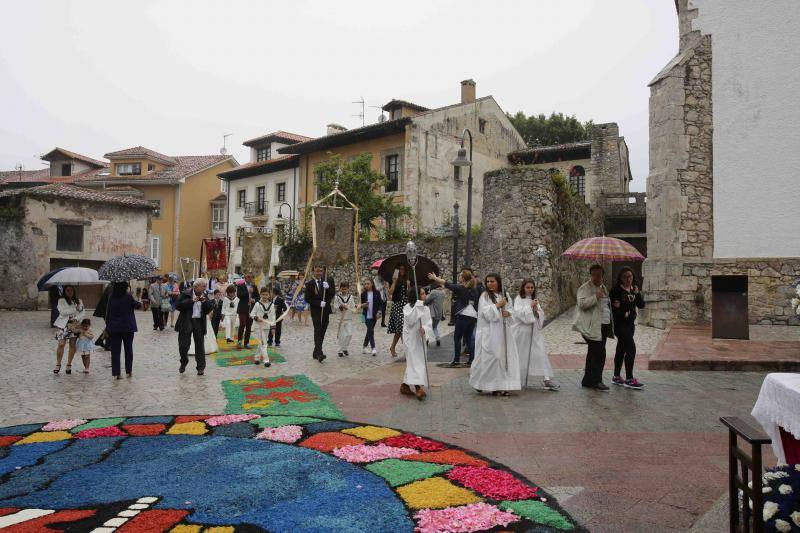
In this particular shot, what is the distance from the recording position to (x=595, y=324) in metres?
7.94

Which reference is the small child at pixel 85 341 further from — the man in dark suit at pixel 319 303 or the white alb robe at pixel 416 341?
Answer: the white alb robe at pixel 416 341

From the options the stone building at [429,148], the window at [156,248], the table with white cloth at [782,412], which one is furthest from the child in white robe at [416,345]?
the window at [156,248]

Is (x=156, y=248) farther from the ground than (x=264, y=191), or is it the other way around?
(x=264, y=191)

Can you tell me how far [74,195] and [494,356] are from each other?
89.9 ft

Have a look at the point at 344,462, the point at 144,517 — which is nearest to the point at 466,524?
the point at 344,462

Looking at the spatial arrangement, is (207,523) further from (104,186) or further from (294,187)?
(104,186)

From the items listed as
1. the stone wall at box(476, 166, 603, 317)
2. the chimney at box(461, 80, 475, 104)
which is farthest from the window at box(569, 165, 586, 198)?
the stone wall at box(476, 166, 603, 317)

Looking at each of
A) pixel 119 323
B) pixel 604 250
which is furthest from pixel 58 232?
pixel 604 250

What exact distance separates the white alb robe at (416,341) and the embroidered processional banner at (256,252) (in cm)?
1368

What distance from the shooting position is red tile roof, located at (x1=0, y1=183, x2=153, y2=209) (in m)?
27.3

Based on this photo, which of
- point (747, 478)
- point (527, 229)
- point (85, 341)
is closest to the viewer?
point (747, 478)

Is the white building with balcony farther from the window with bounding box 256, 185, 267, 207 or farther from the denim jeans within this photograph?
the denim jeans

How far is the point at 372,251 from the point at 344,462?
19969 millimetres

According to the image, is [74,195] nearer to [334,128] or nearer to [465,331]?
[334,128]
